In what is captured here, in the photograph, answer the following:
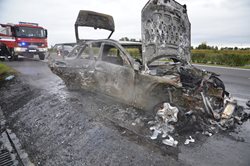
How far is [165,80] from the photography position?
402cm

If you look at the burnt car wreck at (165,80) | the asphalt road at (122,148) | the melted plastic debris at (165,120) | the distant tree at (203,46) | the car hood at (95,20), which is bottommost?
the asphalt road at (122,148)

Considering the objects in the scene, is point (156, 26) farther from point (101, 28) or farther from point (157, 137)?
point (101, 28)

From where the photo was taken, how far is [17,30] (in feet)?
52.9

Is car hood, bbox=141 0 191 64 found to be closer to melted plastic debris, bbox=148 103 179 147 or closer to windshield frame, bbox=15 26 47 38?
melted plastic debris, bbox=148 103 179 147

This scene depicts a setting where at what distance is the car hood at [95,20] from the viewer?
7.13 m

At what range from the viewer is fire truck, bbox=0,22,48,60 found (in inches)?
632

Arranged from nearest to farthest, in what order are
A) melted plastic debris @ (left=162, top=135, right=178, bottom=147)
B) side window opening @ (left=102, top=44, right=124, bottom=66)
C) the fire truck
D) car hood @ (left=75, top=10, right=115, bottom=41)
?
melted plastic debris @ (left=162, top=135, right=178, bottom=147)
side window opening @ (left=102, top=44, right=124, bottom=66)
car hood @ (left=75, top=10, right=115, bottom=41)
the fire truck

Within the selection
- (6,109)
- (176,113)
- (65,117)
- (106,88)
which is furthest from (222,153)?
(6,109)

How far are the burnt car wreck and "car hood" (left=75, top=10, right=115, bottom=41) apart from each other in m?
1.98

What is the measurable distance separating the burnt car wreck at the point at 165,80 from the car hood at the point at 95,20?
1.98 m

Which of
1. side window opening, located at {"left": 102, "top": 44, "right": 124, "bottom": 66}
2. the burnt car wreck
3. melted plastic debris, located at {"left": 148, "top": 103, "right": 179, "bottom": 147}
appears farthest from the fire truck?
melted plastic debris, located at {"left": 148, "top": 103, "right": 179, "bottom": 147}

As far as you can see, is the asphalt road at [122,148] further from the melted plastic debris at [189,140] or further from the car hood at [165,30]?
the car hood at [165,30]

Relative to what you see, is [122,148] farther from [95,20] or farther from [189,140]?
[95,20]

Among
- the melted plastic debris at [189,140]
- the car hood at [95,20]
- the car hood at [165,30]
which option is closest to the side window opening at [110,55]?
the car hood at [165,30]
